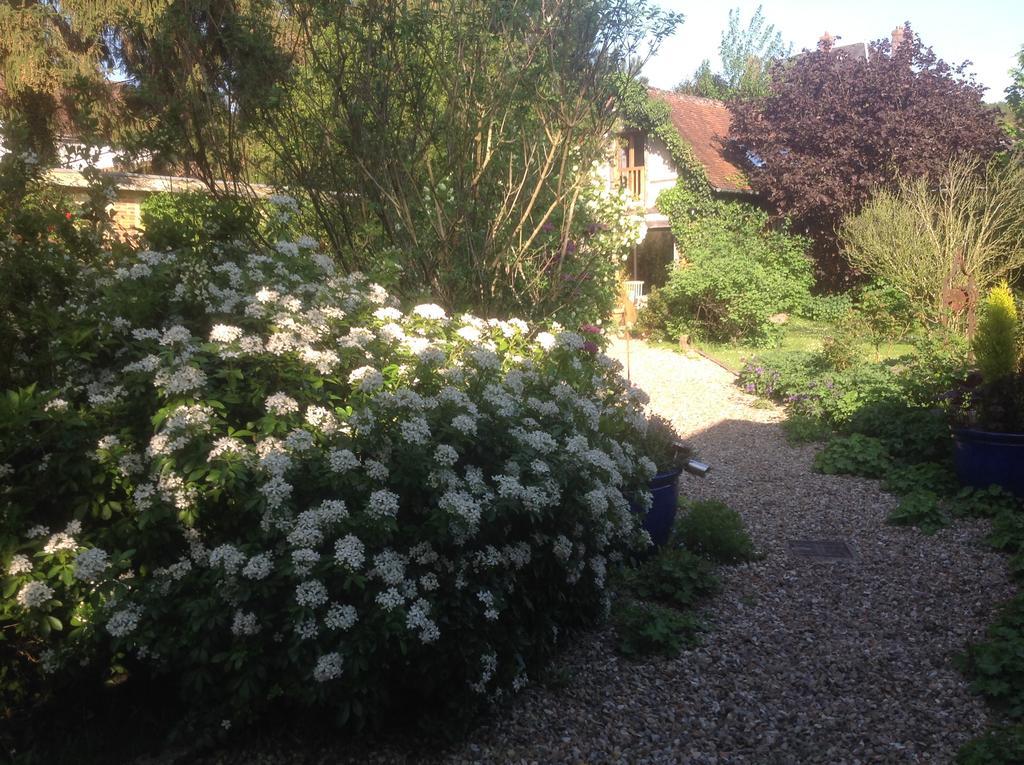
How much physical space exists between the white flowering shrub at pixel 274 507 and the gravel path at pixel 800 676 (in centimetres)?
29

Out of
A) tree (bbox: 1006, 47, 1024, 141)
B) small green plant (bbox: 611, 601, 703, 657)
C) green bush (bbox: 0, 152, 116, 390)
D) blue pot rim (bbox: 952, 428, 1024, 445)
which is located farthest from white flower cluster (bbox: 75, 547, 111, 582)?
tree (bbox: 1006, 47, 1024, 141)

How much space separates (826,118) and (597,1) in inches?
525

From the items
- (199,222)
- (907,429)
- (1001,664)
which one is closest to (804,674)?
(1001,664)

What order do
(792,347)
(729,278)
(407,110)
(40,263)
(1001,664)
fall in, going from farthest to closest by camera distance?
(729,278) → (792,347) → (407,110) → (1001,664) → (40,263)

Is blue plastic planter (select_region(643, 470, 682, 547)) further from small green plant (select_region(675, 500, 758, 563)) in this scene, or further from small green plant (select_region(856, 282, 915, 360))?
small green plant (select_region(856, 282, 915, 360))

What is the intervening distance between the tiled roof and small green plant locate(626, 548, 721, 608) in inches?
562

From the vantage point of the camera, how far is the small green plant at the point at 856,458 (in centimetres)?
704

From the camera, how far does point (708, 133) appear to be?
64.7ft

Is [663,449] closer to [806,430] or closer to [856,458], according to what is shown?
[856,458]

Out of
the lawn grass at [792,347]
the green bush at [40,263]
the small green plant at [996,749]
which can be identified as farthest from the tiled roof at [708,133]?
the small green plant at [996,749]

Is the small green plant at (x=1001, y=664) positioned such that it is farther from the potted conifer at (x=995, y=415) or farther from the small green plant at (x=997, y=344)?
the small green plant at (x=997, y=344)

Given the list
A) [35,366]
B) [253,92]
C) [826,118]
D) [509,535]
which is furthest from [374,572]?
[826,118]

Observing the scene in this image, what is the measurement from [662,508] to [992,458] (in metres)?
2.77

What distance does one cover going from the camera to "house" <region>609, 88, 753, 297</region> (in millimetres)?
17891
